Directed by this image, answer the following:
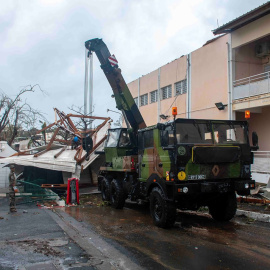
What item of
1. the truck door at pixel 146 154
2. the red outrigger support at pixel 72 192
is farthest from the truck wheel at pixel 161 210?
the red outrigger support at pixel 72 192

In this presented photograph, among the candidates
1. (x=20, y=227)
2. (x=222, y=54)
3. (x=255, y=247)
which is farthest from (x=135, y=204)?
(x=222, y=54)

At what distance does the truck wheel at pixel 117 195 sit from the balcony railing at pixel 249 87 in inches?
328

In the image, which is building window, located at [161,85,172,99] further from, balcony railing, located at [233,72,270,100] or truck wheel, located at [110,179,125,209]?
truck wheel, located at [110,179,125,209]

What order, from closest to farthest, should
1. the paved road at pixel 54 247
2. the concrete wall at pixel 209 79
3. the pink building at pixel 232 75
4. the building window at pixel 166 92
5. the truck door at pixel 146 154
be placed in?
1. the paved road at pixel 54 247
2. the truck door at pixel 146 154
3. the pink building at pixel 232 75
4. the concrete wall at pixel 209 79
5. the building window at pixel 166 92

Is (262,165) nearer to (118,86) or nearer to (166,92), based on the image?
(118,86)

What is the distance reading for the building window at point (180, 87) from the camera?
20.4m

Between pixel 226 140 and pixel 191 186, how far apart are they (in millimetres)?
1602

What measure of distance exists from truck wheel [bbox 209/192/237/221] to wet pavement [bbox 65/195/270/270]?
21cm

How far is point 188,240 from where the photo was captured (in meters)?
6.86

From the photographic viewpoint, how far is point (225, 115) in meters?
17.0

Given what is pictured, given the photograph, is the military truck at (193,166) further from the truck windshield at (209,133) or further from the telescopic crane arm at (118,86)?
the telescopic crane arm at (118,86)

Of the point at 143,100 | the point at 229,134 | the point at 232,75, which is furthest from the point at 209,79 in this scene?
the point at 229,134

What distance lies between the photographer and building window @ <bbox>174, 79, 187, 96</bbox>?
802 inches

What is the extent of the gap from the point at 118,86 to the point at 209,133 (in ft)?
17.0
